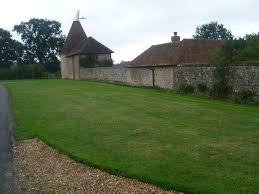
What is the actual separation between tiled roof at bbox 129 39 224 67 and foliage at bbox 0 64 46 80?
1650 inches

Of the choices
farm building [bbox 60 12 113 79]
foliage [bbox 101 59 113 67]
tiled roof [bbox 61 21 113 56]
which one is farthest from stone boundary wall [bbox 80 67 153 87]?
tiled roof [bbox 61 21 113 56]

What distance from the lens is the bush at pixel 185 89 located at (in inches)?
1021

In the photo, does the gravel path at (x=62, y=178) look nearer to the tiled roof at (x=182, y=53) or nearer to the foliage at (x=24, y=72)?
the tiled roof at (x=182, y=53)

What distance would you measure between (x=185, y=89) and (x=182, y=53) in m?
6.61

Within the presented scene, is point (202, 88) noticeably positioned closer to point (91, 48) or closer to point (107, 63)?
point (107, 63)

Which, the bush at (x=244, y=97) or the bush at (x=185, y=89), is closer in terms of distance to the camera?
the bush at (x=244, y=97)

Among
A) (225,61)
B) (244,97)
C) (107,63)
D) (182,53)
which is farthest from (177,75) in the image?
(107,63)

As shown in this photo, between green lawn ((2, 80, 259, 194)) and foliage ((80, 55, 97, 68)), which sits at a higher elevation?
foliage ((80, 55, 97, 68))

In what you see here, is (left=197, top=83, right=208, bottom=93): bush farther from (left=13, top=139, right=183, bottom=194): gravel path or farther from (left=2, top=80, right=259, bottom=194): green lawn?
(left=13, top=139, right=183, bottom=194): gravel path

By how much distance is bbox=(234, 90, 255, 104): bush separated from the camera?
2042cm

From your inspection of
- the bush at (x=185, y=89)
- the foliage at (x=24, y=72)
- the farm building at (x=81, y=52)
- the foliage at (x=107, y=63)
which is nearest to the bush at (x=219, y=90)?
the bush at (x=185, y=89)

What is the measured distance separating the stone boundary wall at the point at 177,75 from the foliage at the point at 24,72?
96.7 feet

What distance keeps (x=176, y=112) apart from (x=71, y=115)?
4251 mm

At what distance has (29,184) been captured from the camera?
28.5 ft
